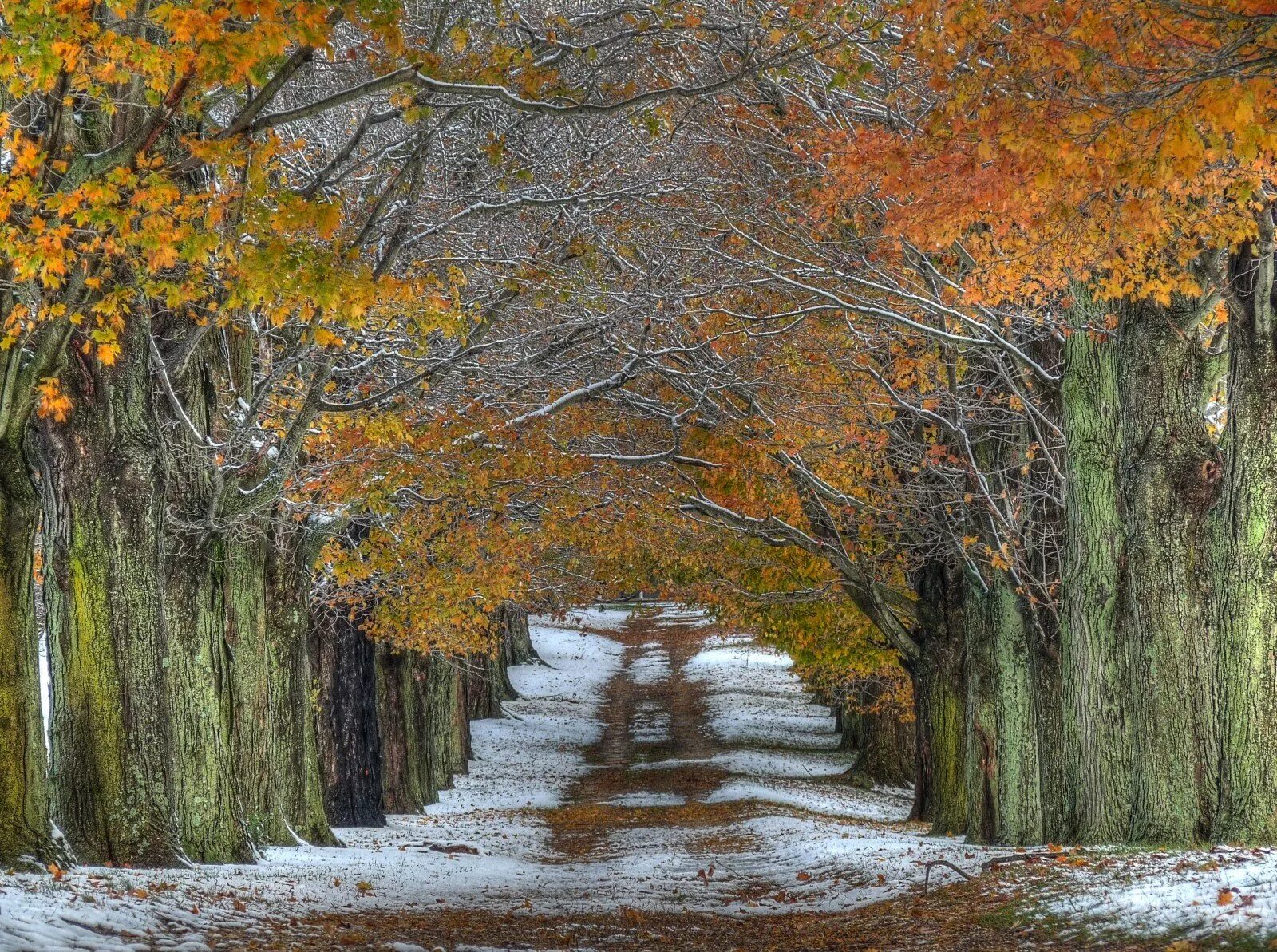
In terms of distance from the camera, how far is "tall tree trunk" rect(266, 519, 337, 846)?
17.1 m

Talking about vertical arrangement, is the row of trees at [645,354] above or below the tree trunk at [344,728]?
above

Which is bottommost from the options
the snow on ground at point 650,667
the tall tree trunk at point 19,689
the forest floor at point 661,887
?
the snow on ground at point 650,667

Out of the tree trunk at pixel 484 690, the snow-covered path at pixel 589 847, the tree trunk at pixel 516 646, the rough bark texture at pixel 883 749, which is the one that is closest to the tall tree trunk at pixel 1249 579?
the snow-covered path at pixel 589 847

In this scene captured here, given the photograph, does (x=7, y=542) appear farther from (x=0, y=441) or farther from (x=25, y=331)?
(x=25, y=331)

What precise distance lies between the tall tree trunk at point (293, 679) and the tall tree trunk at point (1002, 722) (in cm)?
885

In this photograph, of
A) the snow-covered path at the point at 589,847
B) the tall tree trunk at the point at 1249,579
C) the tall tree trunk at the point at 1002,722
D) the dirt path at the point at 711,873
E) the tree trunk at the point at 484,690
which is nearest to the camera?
the snow-covered path at the point at 589,847

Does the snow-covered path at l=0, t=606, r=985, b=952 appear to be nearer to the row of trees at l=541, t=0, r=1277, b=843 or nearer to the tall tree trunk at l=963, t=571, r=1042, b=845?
the tall tree trunk at l=963, t=571, r=1042, b=845

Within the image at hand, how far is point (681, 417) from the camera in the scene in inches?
735

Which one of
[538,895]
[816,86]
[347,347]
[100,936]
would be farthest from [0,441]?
[816,86]

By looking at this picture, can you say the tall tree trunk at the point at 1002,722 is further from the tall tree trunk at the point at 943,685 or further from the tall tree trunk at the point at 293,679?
the tall tree trunk at the point at 293,679

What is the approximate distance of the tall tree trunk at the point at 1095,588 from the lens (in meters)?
12.2

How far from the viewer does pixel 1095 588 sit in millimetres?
12414

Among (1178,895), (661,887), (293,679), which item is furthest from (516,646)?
(1178,895)

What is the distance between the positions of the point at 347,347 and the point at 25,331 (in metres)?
5.51
